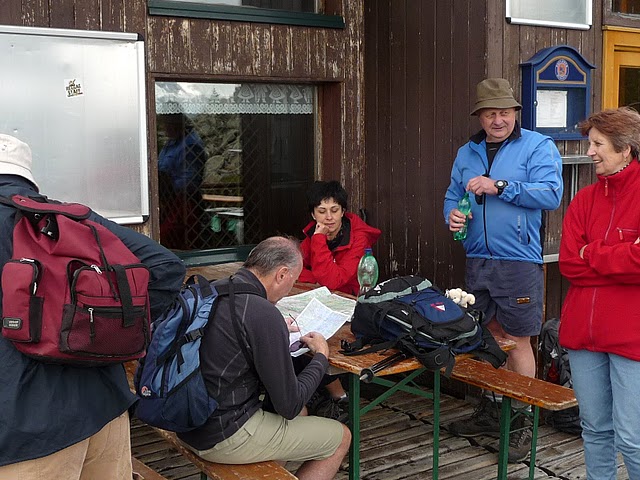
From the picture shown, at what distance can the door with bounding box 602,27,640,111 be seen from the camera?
5473 millimetres

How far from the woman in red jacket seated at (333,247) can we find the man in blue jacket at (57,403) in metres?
2.34

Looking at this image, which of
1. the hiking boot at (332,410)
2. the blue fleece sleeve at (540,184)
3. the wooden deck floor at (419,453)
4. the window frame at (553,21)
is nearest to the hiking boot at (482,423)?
the wooden deck floor at (419,453)

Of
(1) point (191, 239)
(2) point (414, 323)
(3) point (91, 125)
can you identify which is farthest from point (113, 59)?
(2) point (414, 323)

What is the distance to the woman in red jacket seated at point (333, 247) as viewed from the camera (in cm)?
472

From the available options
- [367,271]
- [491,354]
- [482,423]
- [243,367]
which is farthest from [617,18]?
[243,367]

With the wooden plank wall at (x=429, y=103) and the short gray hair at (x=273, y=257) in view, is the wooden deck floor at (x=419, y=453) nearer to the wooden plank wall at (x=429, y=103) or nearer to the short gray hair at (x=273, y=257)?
the wooden plank wall at (x=429, y=103)

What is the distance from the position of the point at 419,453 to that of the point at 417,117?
84.2 inches

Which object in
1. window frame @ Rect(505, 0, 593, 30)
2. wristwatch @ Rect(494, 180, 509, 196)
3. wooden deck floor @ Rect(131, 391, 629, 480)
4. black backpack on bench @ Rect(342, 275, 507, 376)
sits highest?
window frame @ Rect(505, 0, 593, 30)

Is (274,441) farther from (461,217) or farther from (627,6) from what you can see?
(627,6)

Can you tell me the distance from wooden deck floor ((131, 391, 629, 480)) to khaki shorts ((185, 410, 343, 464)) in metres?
0.98

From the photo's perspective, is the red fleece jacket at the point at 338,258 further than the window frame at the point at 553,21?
No

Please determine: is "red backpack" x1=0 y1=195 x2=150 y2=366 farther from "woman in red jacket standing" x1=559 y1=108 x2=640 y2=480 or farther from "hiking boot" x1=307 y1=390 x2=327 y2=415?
"hiking boot" x1=307 y1=390 x2=327 y2=415

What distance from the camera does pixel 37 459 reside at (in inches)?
84.6

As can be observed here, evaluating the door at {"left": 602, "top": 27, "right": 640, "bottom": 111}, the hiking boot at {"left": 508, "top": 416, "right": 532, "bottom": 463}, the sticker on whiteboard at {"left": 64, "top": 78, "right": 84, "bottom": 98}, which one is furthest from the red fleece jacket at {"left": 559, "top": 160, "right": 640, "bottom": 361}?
the sticker on whiteboard at {"left": 64, "top": 78, "right": 84, "bottom": 98}
